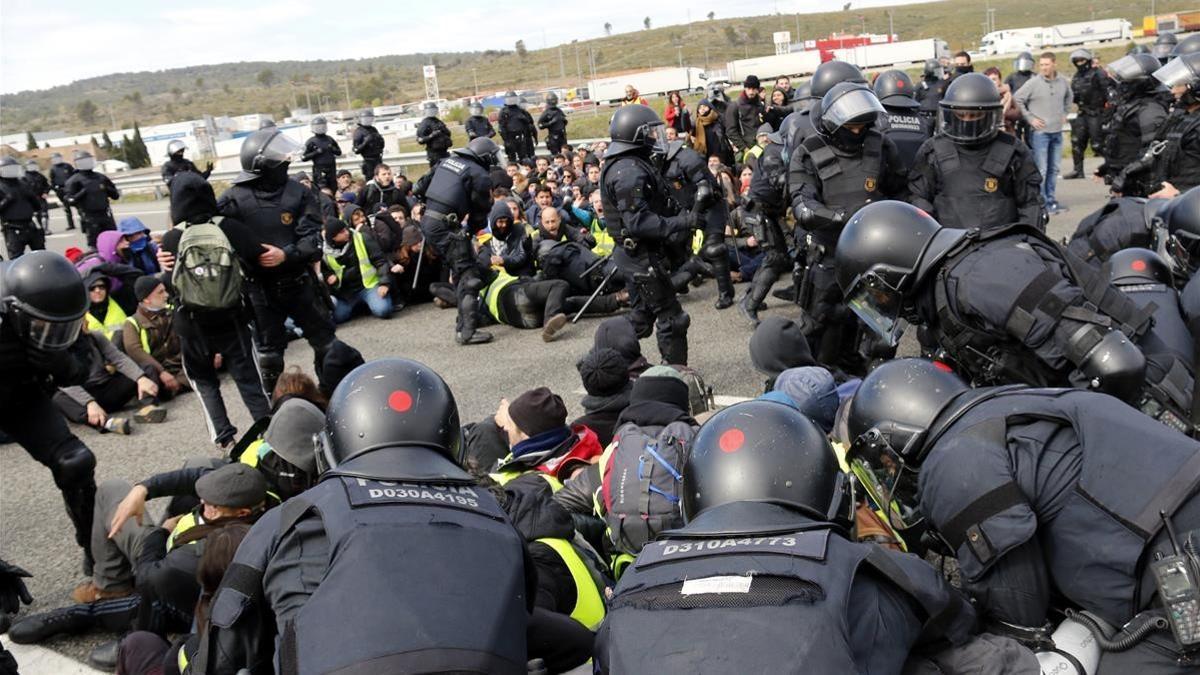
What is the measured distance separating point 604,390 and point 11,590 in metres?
3.17

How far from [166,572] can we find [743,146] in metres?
12.5

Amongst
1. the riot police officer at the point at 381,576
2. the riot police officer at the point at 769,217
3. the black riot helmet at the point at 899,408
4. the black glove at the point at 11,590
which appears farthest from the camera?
the riot police officer at the point at 769,217

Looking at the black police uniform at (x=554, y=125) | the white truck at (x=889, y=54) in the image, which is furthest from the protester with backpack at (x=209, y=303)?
the white truck at (x=889, y=54)

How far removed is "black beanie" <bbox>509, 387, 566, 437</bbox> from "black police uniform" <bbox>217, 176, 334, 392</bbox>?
3.04m

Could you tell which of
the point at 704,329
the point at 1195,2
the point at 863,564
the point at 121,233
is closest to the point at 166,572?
the point at 863,564

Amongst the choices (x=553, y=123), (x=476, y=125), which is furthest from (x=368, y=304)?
(x=553, y=123)

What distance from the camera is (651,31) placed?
11419 centimetres

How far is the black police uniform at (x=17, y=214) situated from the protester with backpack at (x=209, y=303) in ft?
31.7

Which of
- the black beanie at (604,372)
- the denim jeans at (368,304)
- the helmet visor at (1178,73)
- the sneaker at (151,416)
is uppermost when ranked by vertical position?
the helmet visor at (1178,73)

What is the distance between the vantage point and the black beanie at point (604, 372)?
5.12 meters

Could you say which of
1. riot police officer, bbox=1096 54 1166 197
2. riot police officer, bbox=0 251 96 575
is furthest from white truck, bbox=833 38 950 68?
riot police officer, bbox=0 251 96 575

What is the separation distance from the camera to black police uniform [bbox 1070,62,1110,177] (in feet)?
46.1

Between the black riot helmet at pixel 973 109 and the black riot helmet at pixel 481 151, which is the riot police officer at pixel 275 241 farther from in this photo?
the black riot helmet at pixel 973 109

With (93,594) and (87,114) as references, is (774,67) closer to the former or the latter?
(93,594)
